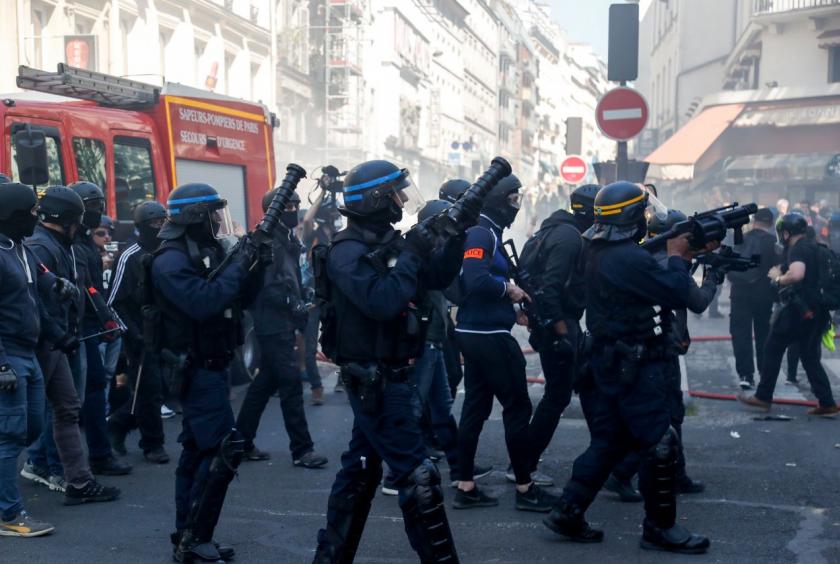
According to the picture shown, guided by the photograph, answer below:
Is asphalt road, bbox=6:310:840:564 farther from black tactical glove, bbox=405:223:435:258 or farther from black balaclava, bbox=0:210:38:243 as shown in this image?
black tactical glove, bbox=405:223:435:258

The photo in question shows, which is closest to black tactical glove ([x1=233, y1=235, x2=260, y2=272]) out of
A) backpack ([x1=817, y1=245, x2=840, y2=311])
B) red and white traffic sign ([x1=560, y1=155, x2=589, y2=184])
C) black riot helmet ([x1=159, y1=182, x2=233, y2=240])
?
black riot helmet ([x1=159, y1=182, x2=233, y2=240])

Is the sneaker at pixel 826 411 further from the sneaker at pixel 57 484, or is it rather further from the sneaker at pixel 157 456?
the sneaker at pixel 57 484

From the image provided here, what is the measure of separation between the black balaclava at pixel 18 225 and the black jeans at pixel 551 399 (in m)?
2.88

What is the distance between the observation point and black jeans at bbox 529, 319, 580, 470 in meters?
6.09

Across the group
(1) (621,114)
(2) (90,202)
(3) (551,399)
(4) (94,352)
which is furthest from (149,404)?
(1) (621,114)

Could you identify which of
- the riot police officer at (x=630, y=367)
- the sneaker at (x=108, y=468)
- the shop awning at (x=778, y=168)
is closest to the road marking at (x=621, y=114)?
the riot police officer at (x=630, y=367)

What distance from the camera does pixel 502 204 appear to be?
19.6ft

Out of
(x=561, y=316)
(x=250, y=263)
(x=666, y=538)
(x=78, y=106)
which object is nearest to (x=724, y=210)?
(x=561, y=316)

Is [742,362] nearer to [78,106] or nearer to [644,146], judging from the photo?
[78,106]

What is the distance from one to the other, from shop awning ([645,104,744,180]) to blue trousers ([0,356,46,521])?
72.0ft

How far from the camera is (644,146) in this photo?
61250 mm

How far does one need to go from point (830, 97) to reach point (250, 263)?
26883 mm

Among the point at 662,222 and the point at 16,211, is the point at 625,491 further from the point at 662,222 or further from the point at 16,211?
the point at 16,211

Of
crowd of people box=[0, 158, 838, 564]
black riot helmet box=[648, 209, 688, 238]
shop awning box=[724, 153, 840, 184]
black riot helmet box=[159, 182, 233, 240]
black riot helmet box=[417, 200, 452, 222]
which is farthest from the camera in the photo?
shop awning box=[724, 153, 840, 184]
